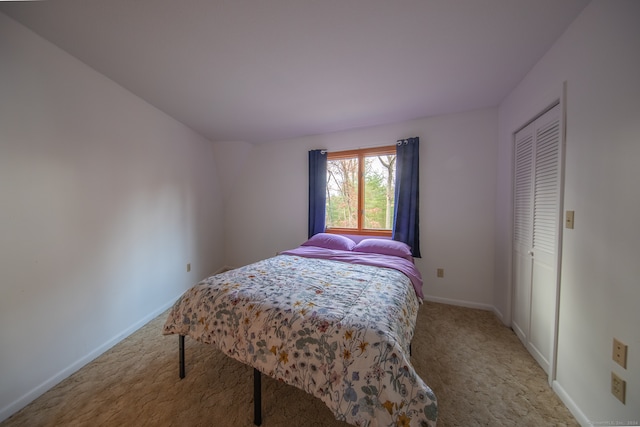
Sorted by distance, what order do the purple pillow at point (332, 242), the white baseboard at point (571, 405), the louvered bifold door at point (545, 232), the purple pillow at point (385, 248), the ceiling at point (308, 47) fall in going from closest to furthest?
1. the white baseboard at point (571, 405)
2. the ceiling at point (308, 47)
3. the louvered bifold door at point (545, 232)
4. the purple pillow at point (385, 248)
5. the purple pillow at point (332, 242)

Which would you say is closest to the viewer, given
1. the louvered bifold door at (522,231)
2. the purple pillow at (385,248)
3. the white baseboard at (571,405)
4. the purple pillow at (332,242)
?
the white baseboard at (571,405)

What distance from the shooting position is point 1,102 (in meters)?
1.32

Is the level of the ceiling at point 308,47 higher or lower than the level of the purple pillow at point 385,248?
higher

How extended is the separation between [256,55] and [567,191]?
2.36 meters

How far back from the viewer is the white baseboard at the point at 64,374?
1.31 metres

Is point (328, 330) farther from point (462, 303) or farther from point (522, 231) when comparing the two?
point (462, 303)

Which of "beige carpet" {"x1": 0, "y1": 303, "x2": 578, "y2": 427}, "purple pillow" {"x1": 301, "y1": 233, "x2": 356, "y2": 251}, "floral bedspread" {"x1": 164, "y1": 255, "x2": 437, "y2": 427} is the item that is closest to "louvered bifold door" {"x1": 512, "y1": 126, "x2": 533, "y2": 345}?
"beige carpet" {"x1": 0, "y1": 303, "x2": 578, "y2": 427}

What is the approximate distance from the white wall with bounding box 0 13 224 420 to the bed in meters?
0.86

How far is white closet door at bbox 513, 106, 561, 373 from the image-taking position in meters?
1.49

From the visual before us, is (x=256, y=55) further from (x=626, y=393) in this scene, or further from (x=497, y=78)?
(x=626, y=393)

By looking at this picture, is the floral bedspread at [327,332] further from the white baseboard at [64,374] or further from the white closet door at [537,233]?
the white closet door at [537,233]

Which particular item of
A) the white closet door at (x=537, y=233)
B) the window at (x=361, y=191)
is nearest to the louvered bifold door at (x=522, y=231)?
the white closet door at (x=537, y=233)

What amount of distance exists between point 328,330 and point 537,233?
6.17 ft

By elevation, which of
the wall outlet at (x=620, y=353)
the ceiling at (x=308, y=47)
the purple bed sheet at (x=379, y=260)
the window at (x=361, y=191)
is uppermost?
the ceiling at (x=308, y=47)
